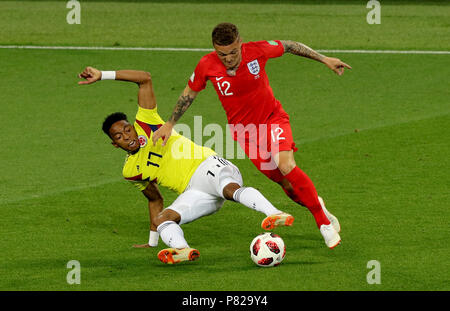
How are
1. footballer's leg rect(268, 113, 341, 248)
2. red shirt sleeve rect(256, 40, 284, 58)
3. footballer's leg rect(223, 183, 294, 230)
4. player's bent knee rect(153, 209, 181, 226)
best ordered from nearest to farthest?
footballer's leg rect(223, 183, 294, 230), footballer's leg rect(268, 113, 341, 248), player's bent knee rect(153, 209, 181, 226), red shirt sleeve rect(256, 40, 284, 58)

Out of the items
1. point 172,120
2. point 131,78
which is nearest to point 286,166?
point 172,120

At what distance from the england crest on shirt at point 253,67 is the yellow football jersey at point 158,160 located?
115 centimetres

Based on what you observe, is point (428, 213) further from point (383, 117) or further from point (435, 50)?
point (435, 50)

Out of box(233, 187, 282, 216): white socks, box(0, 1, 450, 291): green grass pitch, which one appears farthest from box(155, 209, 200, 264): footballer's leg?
box(233, 187, 282, 216): white socks

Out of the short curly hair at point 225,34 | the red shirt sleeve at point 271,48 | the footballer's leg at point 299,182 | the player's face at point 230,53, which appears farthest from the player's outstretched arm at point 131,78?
the footballer's leg at point 299,182

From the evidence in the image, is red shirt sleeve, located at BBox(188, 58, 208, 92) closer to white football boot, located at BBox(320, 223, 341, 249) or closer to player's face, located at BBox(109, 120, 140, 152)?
player's face, located at BBox(109, 120, 140, 152)

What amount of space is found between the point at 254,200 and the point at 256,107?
114 centimetres

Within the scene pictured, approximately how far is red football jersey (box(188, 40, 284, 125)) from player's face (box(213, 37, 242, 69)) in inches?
4.1

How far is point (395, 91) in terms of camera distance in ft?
62.2

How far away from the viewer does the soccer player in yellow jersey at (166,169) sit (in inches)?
418

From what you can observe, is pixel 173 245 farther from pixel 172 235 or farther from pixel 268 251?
pixel 268 251

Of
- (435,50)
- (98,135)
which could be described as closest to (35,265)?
(98,135)

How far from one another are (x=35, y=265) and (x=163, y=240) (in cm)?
132

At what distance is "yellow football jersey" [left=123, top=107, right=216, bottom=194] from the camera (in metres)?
11.0
